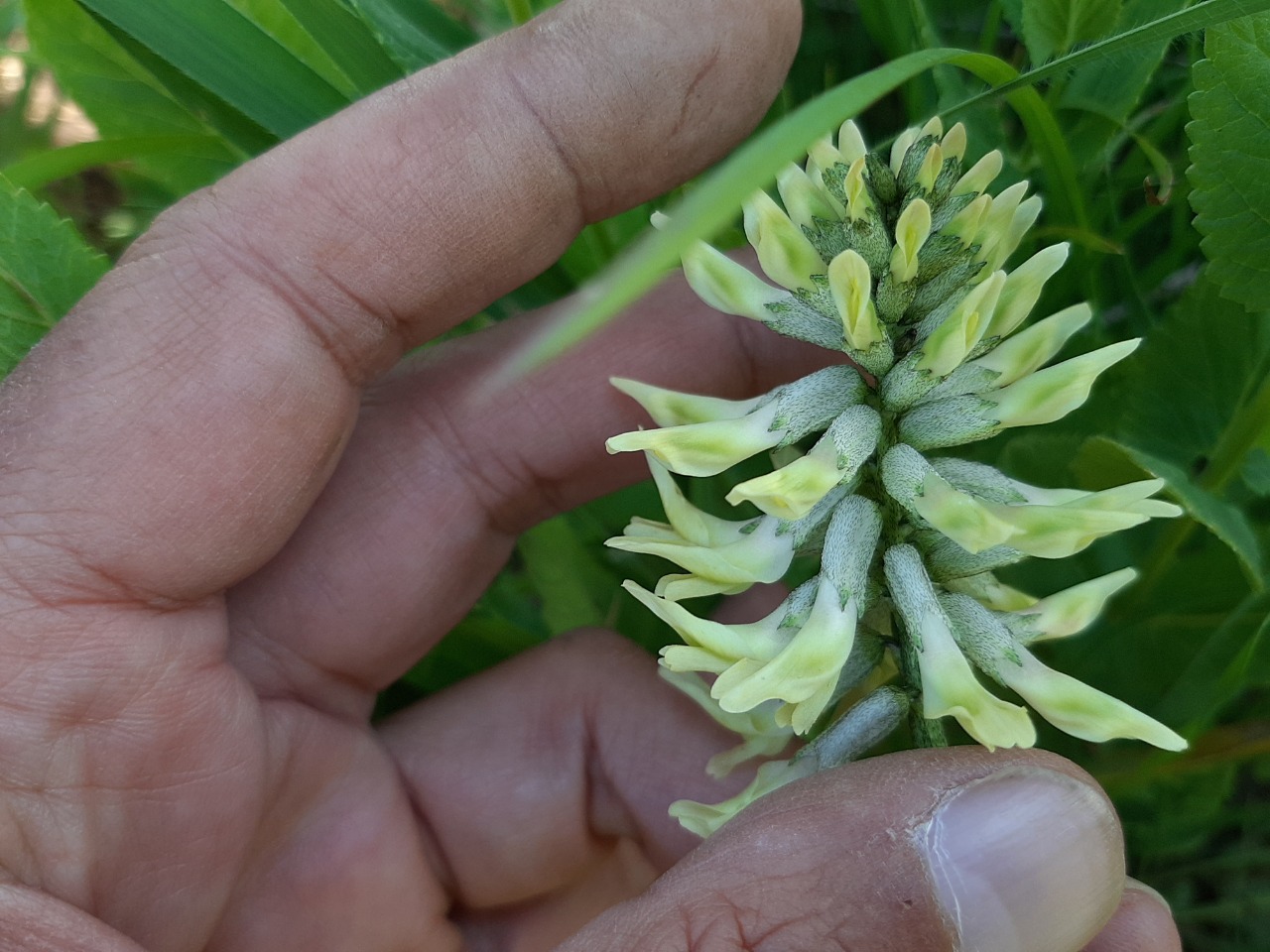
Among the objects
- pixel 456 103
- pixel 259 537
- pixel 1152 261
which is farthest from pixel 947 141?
pixel 259 537

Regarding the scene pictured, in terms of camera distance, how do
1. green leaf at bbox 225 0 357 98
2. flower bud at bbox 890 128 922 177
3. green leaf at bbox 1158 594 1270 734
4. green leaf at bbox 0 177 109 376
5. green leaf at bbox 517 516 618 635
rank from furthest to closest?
green leaf at bbox 517 516 618 635 → green leaf at bbox 225 0 357 98 → green leaf at bbox 1158 594 1270 734 → green leaf at bbox 0 177 109 376 → flower bud at bbox 890 128 922 177

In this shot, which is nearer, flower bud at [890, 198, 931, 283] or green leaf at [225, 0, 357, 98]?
flower bud at [890, 198, 931, 283]

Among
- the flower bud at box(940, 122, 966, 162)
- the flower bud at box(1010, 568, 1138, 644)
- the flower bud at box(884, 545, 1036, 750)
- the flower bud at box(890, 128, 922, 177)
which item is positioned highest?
the flower bud at box(890, 128, 922, 177)

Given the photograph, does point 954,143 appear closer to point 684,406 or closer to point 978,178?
point 978,178

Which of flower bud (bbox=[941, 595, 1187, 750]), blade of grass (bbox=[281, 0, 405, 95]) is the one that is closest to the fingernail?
flower bud (bbox=[941, 595, 1187, 750])

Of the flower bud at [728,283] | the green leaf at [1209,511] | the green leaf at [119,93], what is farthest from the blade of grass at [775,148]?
the green leaf at [119,93]

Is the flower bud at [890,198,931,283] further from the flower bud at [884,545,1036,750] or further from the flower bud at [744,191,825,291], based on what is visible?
the flower bud at [884,545,1036,750]

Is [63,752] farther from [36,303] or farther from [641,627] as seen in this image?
[641,627]
